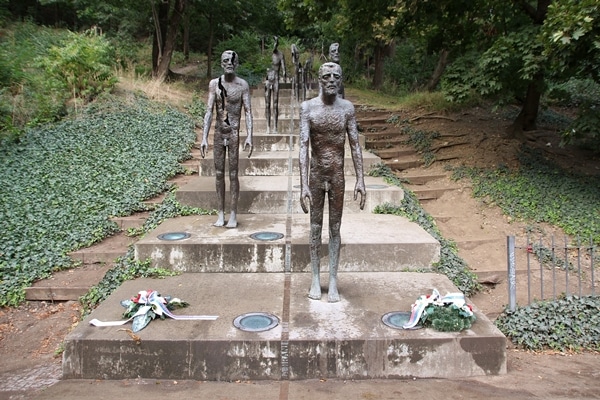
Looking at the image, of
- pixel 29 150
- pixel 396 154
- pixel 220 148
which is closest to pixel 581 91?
pixel 396 154

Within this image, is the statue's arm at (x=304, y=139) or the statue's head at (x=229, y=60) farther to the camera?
the statue's head at (x=229, y=60)

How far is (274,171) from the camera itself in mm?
8672

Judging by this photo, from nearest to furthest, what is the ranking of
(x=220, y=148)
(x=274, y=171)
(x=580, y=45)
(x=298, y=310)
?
1. (x=298, y=310)
2. (x=220, y=148)
3. (x=580, y=45)
4. (x=274, y=171)

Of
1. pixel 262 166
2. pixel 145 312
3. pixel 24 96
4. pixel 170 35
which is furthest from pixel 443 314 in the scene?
pixel 170 35

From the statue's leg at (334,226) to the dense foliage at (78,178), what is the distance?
3477 millimetres

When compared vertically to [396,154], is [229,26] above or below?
above

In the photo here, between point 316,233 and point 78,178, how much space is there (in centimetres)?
538

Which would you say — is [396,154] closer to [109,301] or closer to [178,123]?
[178,123]

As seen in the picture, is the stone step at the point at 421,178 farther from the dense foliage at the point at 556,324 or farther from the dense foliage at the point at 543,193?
the dense foliage at the point at 556,324

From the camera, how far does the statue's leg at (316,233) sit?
4.47 meters

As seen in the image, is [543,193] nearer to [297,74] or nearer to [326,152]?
[326,152]

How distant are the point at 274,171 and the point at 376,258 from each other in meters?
3.52

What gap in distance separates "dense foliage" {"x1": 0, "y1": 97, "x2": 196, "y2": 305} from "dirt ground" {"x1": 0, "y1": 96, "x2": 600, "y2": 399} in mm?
654

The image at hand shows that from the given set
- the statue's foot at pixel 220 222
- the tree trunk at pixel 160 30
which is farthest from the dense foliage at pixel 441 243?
the tree trunk at pixel 160 30
